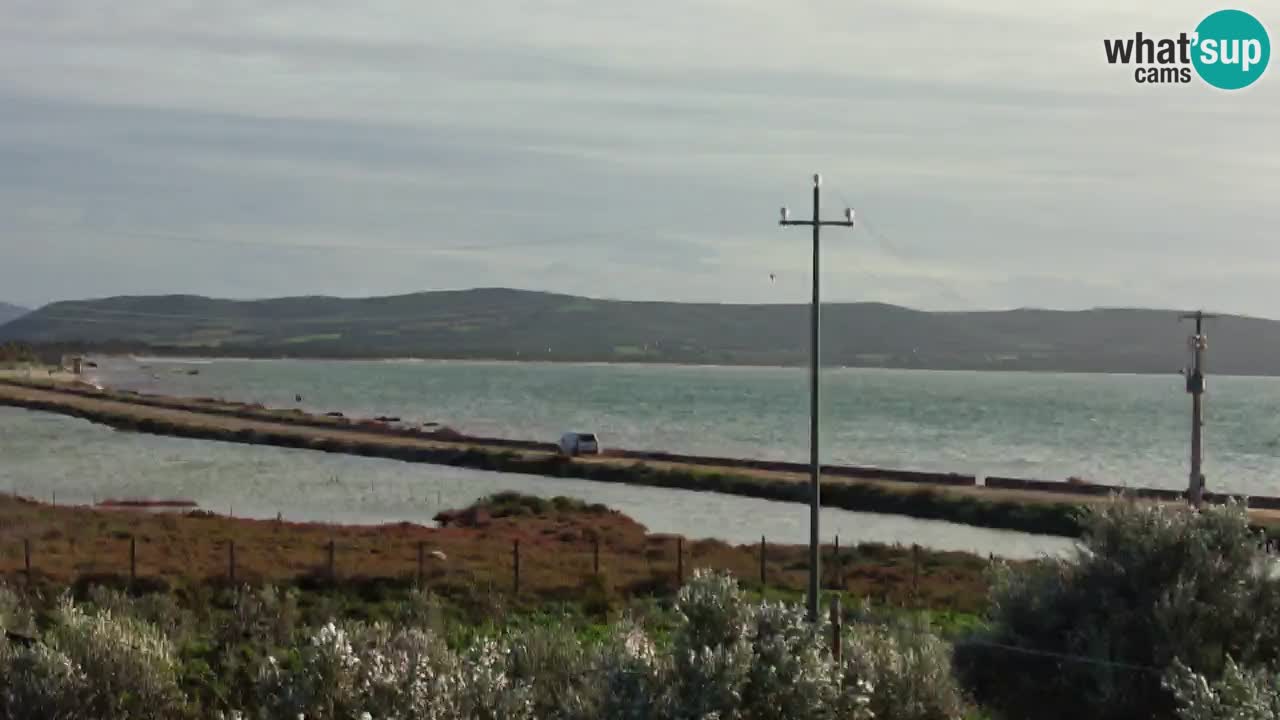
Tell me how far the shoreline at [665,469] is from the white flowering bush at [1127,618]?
22.5 m

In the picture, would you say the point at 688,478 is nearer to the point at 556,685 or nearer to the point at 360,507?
the point at 360,507

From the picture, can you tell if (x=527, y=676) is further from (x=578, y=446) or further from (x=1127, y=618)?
(x=578, y=446)

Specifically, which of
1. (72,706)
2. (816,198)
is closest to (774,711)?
(72,706)

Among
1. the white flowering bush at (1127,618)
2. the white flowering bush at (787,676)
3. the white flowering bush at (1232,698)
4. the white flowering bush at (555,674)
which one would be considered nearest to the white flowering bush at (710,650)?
the white flowering bush at (787,676)

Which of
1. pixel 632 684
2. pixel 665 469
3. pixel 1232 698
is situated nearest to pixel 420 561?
pixel 632 684

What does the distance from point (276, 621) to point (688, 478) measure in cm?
5037

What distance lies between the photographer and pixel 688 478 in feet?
255

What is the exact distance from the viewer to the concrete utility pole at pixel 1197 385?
128 feet

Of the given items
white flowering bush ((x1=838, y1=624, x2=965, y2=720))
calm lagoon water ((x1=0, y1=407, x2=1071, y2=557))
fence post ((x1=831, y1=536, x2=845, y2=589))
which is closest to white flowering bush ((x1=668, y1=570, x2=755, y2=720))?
white flowering bush ((x1=838, y1=624, x2=965, y2=720))

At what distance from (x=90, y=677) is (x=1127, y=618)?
11519mm

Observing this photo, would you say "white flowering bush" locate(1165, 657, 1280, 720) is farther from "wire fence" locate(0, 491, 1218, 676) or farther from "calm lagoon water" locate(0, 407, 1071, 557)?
"calm lagoon water" locate(0, 407, 1071, 557)

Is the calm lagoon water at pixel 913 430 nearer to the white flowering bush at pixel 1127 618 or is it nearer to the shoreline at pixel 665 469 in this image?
the shoreline at pixel 665 469

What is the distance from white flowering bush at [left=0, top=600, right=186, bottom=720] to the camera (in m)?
18.3

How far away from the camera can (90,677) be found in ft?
61.8
